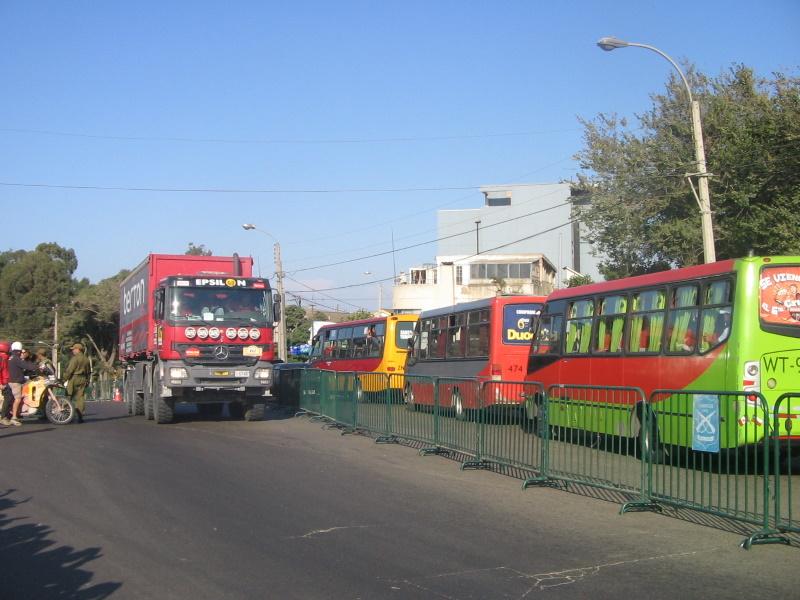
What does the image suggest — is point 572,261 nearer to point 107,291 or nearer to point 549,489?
point 107,291

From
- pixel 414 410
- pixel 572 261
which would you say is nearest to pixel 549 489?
pixel 414 410

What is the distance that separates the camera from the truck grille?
62.4ft

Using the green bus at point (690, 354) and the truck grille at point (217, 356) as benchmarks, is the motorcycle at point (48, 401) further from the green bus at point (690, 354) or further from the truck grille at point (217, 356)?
the green bus at point (690, 354)

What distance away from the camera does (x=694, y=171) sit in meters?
28.8

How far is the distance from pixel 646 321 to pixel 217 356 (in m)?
9.90

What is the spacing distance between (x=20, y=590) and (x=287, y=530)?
8.39ft

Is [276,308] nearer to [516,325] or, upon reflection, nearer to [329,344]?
[516,325]

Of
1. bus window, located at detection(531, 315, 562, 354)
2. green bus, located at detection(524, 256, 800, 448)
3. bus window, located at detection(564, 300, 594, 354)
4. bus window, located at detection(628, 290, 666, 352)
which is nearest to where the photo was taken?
green bus, located at detection(524, 256, 800, 448)

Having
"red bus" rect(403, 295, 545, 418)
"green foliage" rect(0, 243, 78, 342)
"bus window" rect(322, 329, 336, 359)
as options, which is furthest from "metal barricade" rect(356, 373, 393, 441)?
"green foliage" rect(0, 243, 78, 342)

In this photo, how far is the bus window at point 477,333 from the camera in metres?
20.0

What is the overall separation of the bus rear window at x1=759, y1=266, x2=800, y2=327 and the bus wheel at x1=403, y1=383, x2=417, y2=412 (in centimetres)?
589

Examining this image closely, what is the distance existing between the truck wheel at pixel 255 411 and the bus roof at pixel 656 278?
807cm

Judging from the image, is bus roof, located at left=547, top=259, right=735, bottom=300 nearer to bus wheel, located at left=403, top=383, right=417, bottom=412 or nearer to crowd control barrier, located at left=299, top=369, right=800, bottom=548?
crowd control barrier, located at left=299, top=369, right=800, bottom=548

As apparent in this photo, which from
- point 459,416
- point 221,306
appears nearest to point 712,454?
point 459,416
